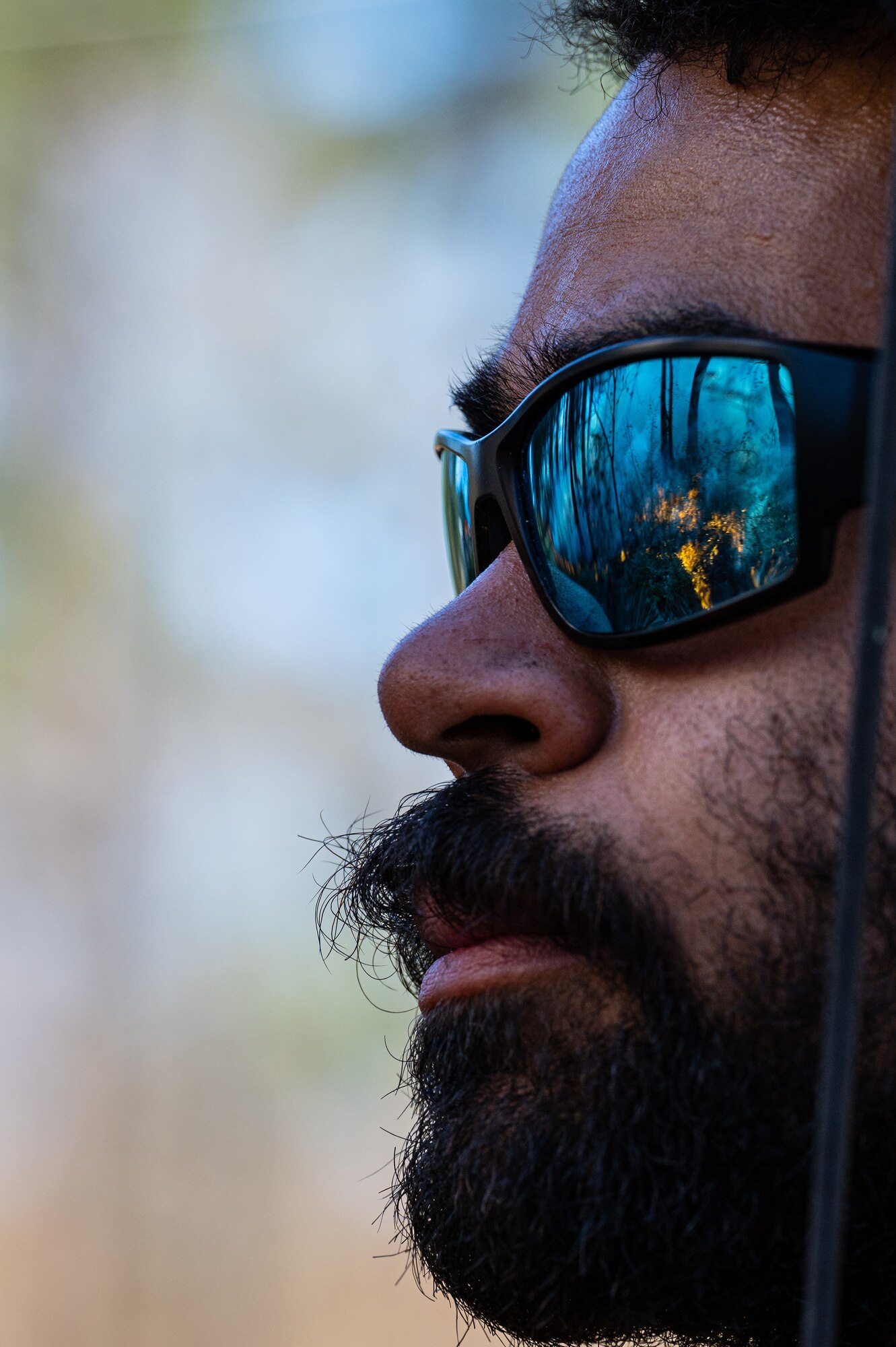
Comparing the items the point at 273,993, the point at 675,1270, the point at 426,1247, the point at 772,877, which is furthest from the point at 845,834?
the point at 273,993

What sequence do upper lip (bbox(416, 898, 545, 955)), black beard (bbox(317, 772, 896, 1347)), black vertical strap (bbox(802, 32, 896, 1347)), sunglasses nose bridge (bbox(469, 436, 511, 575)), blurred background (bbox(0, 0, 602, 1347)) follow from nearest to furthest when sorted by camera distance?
black vertical strap (bbox(802, 32, 896, 1347)) < black beard (bbox(317, 772, 896, 1347)) < upper lip (bbox(416, 898, 545, 955)) < sunglasses nose bridge (bbox(469, 436, 511, 575)) < blurred background (bbox(0, 0, 602, 1347))

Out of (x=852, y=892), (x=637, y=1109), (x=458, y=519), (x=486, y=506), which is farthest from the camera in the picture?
(x=458, y=519)

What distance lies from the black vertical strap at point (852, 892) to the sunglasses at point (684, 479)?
9.5 inches

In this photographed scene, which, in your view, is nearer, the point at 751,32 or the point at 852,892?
the point at 852,892

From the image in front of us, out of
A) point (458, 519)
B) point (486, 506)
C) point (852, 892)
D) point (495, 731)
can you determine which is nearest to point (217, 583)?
point (458, 519)

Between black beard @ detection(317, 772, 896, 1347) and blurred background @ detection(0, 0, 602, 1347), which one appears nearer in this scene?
black beard @ detection(317, 772, 896, 1347)

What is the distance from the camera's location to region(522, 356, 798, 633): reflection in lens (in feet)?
2.35

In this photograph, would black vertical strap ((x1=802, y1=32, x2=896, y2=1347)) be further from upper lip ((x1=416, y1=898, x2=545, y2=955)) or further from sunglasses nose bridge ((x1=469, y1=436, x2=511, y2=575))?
sunglasses nose bridge ((x1=469, y1=436, x2=511, y2=575))

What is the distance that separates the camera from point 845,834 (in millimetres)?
440

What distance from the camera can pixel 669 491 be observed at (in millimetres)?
753

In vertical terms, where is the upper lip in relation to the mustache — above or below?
below

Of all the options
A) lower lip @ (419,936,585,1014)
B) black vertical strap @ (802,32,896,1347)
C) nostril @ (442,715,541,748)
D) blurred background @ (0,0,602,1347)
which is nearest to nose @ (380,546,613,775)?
nostril @ (442,715,541,748)

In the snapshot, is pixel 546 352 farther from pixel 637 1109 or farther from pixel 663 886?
pixel 637 1109

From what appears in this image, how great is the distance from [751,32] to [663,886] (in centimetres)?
58
